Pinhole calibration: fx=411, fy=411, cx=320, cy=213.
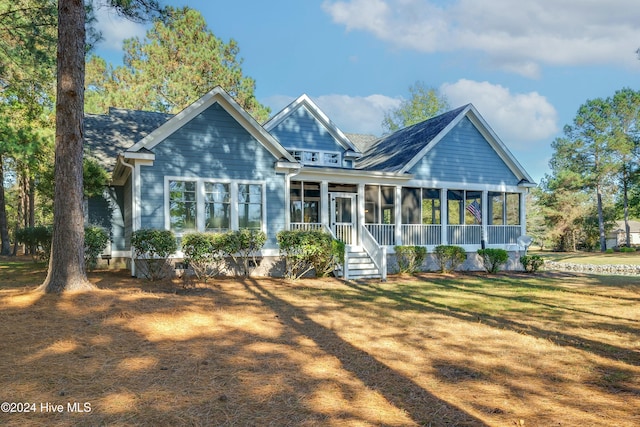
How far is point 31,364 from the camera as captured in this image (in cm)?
443

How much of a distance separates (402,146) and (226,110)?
9179 millimetres

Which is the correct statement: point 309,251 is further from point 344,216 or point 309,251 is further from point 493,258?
point 493,258

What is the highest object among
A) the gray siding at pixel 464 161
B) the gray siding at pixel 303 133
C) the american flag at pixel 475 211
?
the gray siding at pixel 303 133

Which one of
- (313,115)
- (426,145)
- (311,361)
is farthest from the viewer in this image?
(313,115)

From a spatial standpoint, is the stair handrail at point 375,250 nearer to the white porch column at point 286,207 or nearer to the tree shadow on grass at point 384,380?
the white porch column at point 286,207

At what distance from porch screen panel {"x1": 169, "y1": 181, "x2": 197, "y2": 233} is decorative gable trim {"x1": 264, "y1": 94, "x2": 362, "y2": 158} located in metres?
5.80

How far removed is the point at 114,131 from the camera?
18.2 metres

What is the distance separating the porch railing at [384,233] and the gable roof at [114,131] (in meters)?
10.4

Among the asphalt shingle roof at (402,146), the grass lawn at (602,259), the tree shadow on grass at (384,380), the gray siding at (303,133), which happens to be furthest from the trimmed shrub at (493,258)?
the grass lawn at (602,259)

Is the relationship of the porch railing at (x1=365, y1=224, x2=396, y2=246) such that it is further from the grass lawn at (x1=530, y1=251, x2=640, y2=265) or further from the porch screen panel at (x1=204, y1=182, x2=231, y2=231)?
→ the grass lawn at (x1=530, y1=251, x2=640, y2=265)

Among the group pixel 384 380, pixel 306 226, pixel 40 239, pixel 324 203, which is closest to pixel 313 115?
pixel 324 203

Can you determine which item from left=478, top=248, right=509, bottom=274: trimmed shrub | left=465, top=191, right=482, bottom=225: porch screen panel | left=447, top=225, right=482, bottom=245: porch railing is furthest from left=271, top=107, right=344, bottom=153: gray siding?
left=478, top=248, right=509, bottom=274: trimmed shrub

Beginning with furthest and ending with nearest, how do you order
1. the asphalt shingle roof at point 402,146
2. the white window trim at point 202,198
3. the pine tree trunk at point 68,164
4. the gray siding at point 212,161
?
the asphalt shingle roof at point 402,146 → the white window trim at point 202,198 → the gray siding at point 212,161 → the pine tree trunk at point 68,164

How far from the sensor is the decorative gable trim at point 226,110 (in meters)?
11.8
